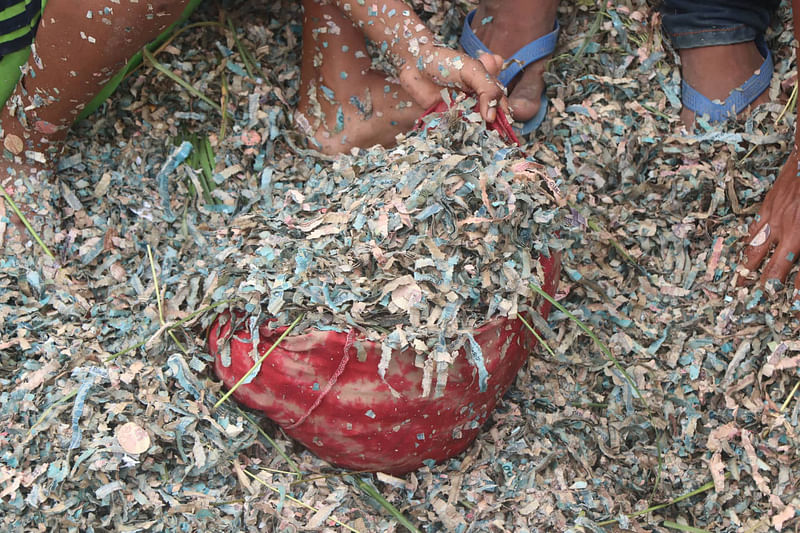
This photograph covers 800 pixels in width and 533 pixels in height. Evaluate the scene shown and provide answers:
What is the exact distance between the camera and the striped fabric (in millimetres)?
1482

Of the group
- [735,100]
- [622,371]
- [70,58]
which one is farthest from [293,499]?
[735,100]

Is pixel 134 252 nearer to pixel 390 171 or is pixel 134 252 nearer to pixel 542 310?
pixel 390 171

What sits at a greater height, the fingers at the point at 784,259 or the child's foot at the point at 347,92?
the child's foot at the point at 347,92

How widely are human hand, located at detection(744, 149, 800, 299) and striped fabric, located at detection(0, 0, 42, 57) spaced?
1.48m

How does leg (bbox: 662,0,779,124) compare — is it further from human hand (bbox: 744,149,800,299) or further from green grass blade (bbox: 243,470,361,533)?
green grass blade (bbox: 243,470,361,533)

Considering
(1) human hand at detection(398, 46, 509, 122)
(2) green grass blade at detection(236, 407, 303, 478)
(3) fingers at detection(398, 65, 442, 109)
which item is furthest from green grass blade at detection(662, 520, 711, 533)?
(3) fingers at detection(398, 65, 442, 109)

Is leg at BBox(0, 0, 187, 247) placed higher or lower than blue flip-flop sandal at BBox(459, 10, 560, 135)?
higher

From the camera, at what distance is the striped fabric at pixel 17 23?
4.86ft

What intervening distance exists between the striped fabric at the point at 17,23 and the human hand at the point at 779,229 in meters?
1.48

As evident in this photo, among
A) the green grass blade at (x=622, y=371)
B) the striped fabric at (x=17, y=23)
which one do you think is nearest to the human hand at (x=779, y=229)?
the green grass blade at (x=622, y=371)

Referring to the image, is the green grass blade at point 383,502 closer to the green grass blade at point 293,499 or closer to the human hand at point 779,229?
the green grass blade at point 293,499

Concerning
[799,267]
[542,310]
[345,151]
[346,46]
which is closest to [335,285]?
[542,310]

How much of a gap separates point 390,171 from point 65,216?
736 mm

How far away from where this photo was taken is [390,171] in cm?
134
